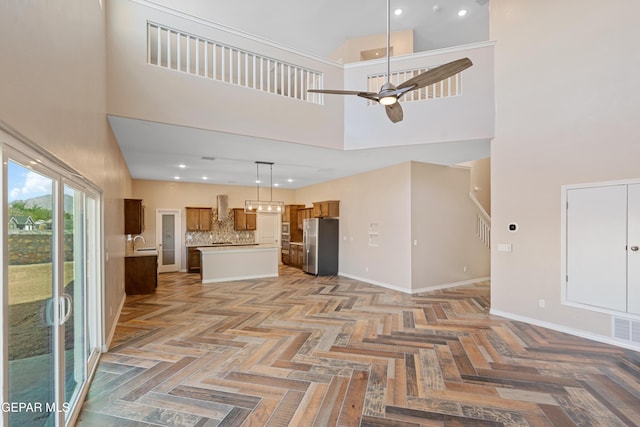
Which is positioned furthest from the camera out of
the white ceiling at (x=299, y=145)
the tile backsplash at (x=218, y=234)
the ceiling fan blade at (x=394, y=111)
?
the tile backsplash at (x=218, y=234)

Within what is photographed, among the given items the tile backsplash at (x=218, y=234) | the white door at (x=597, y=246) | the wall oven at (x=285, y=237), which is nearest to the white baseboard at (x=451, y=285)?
the white door at (x=597, y=246)

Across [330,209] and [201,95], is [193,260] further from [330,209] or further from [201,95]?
[201,95]

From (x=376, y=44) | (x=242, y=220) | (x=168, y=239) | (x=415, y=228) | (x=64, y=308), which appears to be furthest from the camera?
(x=242, y=220)

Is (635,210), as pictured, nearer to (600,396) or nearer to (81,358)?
(600,396)

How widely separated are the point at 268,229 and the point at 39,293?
29.2ft

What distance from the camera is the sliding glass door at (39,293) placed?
1.42m

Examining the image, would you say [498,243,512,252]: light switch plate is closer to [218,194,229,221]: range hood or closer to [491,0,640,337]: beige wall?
[491,0,640,337]: beige wall

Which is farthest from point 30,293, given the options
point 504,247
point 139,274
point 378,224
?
point 378,224

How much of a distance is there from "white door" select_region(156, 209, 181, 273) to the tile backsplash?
14.4 inches

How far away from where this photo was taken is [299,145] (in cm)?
491

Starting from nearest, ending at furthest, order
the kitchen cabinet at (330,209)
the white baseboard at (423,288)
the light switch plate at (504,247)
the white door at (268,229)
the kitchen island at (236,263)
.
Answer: the light switch plate at (504,247) → the white baseboard at (423,288) → the kitchen island at (236,263) → the kitchen cabinet at (330,209) → the white door at (268,229)

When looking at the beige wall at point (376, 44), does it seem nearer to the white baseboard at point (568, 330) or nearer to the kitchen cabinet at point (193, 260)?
the white baseboard at point (568, 330)

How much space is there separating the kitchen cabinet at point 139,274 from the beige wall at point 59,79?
284 centimetres

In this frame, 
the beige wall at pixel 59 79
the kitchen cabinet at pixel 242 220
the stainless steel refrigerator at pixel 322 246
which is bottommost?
the stainless steel refrigerator at pixel 322 246
